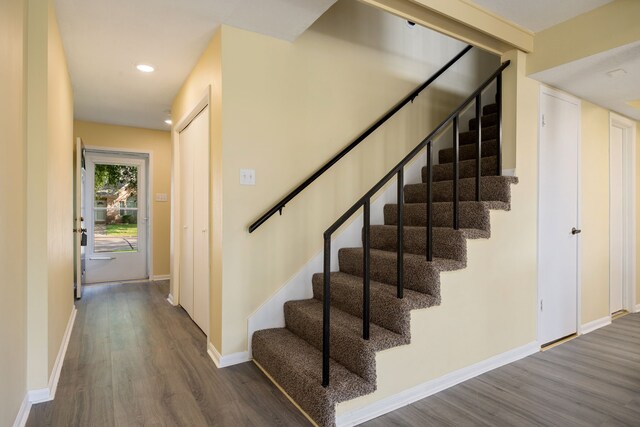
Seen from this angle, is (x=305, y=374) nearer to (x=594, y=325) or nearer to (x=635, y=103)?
(x=594, y=325)

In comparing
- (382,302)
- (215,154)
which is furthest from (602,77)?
(215,154)

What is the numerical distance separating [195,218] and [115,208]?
2.76 m

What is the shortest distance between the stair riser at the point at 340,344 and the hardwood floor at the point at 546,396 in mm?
261

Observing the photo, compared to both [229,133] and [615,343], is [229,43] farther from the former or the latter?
[615,343]

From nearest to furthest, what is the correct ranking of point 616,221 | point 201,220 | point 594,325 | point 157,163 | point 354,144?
point 354,144
point 201,220
point 594,325
point 616,221
point 157,163

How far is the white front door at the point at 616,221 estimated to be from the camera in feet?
11.6

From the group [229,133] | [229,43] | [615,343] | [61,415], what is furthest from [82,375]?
[615,343]

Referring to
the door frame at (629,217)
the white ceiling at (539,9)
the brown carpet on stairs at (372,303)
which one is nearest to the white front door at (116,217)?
the brown carpet on stairs at (372,303)

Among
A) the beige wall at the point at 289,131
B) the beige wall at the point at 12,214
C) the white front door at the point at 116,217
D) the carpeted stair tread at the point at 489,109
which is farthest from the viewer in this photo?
the white front door at the point at 116,217

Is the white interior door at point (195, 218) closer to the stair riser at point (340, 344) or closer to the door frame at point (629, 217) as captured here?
the stair riser at point (340, 344)

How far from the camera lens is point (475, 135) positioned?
10.7 feet

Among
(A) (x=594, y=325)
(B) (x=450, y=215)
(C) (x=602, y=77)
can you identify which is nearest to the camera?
(B) (x=450, y=215)

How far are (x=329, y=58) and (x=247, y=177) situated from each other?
118cm

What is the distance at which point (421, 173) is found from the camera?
11.5 ft
